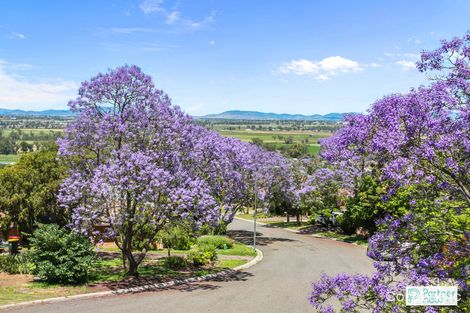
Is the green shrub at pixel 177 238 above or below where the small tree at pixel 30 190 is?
below

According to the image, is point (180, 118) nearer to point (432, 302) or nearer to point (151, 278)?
point (151, 278)

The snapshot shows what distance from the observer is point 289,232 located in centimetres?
4434

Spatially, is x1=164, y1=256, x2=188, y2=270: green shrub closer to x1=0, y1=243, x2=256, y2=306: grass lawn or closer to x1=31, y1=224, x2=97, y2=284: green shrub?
x1=0, y1=243, x2=256, y2=306: grass lawn

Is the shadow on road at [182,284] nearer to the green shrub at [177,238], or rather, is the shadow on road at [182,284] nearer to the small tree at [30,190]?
the green shrub at [177,238]

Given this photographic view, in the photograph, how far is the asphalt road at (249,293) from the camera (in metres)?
16.1

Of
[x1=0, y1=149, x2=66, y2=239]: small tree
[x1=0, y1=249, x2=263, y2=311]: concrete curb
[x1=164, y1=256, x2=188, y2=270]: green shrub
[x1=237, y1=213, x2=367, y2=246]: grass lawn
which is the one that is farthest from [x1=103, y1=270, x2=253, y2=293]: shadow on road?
[x1=237, y1=213, x2=367, y2=246]: grass lawn

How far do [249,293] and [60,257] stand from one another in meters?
8.31

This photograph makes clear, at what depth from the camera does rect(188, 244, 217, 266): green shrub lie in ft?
78.9

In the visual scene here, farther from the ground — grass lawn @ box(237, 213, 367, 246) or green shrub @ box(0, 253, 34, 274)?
green shrub @ box(0, 253, 34, 274)

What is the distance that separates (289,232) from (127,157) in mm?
28976

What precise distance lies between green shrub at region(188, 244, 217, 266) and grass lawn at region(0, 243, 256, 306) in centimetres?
41

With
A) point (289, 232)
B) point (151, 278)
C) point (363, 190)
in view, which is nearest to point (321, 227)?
point (289, 232)

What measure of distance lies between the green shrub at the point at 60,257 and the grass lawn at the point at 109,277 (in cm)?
48

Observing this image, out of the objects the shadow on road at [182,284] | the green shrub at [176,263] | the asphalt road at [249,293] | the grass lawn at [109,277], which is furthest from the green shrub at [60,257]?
the green shrub at [176,263]
